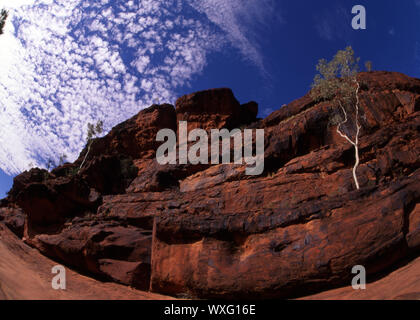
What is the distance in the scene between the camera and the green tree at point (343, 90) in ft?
59.4

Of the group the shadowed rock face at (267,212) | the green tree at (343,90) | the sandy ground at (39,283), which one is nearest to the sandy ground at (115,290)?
the sandy ground at (39,283)

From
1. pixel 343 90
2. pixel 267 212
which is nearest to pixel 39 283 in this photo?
pixel 267 212

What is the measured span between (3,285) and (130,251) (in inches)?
312

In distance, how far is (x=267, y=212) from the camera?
11641mm

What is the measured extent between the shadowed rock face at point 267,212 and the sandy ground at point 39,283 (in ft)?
→ 2.16

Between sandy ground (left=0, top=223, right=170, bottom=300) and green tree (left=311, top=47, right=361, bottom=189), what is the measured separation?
1637 cm

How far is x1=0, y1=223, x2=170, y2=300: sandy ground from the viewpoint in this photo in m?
7.76

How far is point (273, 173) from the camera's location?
1881cm

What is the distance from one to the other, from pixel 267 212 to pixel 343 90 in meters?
12.8

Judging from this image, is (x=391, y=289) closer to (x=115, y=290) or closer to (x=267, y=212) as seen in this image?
(x=267, y=212)

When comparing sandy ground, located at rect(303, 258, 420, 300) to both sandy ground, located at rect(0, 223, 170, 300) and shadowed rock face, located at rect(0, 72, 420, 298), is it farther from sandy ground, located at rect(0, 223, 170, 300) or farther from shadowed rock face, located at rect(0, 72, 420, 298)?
sandy ground, located at rect(0, 223, 170, 300)

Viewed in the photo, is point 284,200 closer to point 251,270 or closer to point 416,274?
point 251,270
